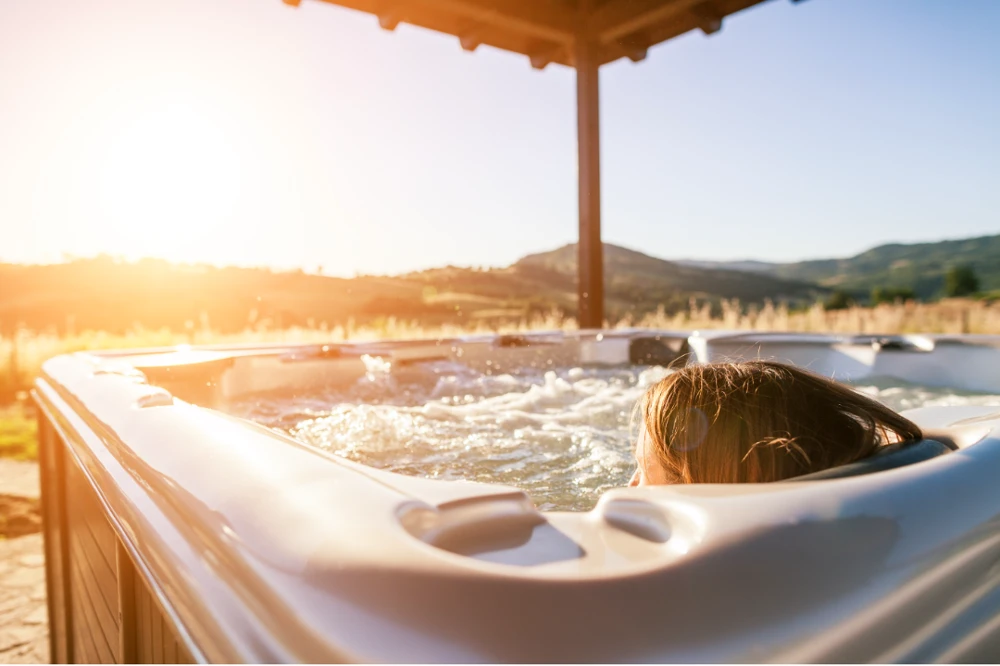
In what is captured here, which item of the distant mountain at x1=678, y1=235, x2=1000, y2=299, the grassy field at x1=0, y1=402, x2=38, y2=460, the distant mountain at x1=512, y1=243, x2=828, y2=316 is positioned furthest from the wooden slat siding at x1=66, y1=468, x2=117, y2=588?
the distant mountain at x1=512, y1=243, x2=828, y2=316

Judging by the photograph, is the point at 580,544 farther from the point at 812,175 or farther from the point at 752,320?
the point at 812,175

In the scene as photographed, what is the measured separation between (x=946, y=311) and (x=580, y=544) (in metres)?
5.56

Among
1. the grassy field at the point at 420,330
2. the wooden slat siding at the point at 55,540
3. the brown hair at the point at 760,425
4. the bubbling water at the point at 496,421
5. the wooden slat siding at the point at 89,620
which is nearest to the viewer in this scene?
the brown hair at the point at 760,425

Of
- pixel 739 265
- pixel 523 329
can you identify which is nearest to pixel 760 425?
pixel 523 329

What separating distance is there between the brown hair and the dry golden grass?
10.7 ft

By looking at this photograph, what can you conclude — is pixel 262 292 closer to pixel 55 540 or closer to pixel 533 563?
pixel 55 540

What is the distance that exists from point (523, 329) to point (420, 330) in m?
0.86

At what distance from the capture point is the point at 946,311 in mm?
4867

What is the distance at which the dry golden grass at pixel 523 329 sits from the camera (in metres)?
4.27

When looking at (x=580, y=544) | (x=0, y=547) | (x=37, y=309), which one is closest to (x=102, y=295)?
(x=37, y=309)

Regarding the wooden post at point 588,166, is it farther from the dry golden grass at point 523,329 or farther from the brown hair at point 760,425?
the brown hair at point 760,425

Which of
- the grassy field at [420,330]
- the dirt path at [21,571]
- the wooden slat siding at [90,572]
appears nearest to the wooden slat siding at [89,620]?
the wooden slat siding at [90,572]

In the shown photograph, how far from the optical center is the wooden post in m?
3.52

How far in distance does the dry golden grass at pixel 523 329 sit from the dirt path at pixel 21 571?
123 centimetres
